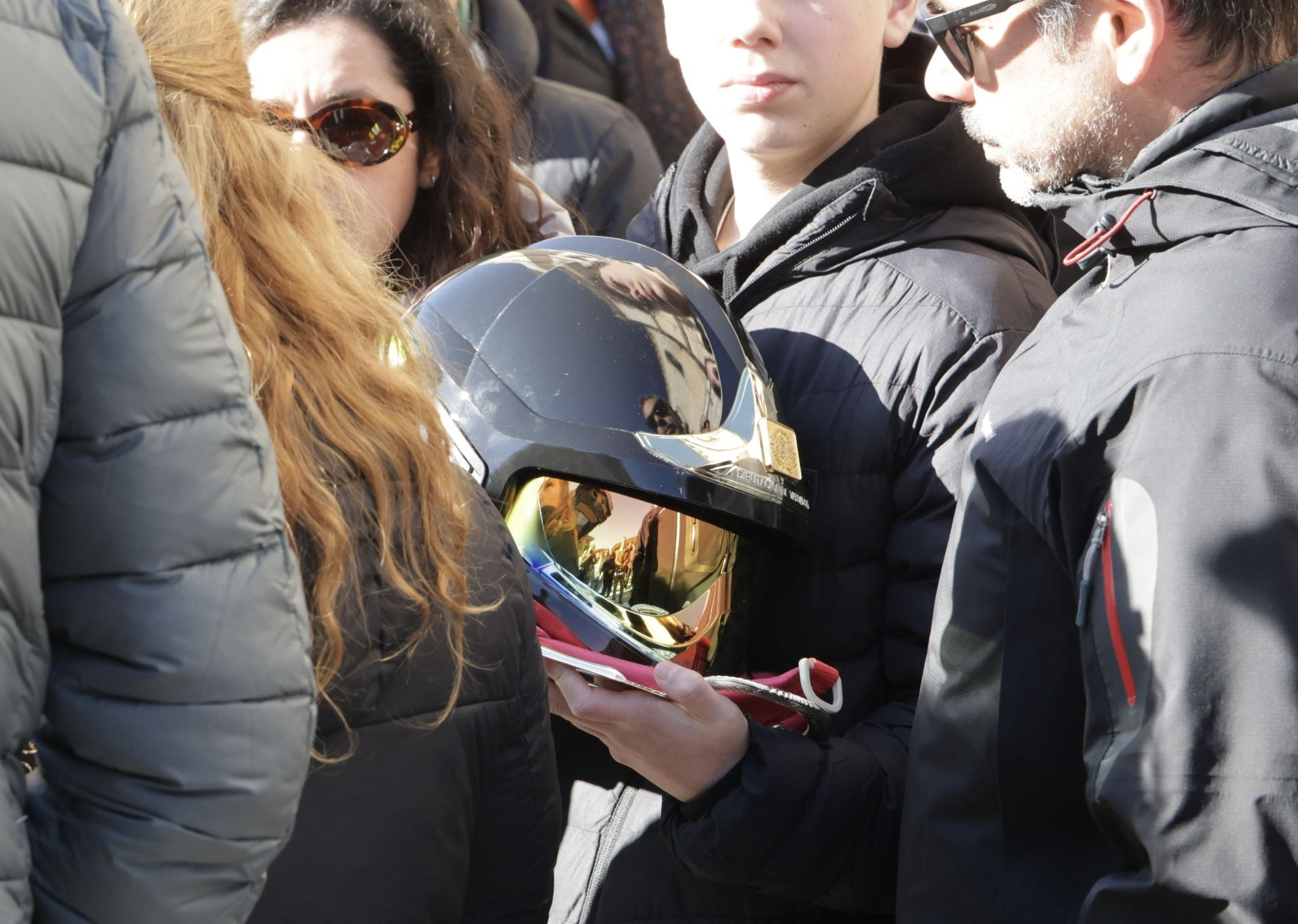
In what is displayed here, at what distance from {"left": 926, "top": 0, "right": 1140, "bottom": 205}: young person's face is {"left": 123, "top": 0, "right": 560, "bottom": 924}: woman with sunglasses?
0.85m

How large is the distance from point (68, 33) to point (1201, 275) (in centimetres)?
104

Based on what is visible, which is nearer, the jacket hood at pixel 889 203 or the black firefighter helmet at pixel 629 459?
the black firefighter helmet at pixel 629 459

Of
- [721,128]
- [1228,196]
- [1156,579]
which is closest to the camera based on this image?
[1156,579]

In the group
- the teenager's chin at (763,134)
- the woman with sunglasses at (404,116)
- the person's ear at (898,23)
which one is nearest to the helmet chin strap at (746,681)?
the teenager's chin at (763,134)

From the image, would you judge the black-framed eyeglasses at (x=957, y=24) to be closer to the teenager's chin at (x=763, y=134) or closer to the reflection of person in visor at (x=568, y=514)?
the teenager's chin at (x=763, y=134)

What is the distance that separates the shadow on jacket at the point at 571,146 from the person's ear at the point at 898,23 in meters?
1.27

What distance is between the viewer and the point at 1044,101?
5.52ft

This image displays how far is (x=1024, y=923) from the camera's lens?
151 centimetres

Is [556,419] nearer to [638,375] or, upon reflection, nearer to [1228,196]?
[638,375]

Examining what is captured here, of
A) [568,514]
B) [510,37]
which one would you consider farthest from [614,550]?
[510,37]

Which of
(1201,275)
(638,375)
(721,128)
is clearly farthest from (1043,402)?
(721,128)

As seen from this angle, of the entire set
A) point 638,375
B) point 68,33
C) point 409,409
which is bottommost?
point 638,375

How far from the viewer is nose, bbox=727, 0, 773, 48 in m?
2.09

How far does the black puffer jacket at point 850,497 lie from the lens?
70.7 inches
